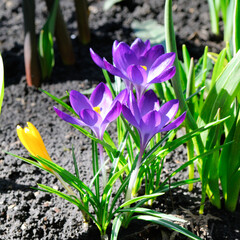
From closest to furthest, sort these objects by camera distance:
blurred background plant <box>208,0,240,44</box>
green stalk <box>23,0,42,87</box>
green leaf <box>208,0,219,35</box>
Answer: green stalk <box>23,0,42,87</box> < blurred background plant <box>208,0,240,44</box> < green leaf <box>208,0,219,35</box>

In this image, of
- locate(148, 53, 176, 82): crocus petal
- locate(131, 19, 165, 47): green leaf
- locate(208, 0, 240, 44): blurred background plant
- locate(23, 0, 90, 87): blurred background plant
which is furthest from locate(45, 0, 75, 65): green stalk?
locate(148, 53, 176, 82): crocus petal

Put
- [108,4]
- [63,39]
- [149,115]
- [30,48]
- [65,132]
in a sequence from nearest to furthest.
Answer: [149,115] → [65,132] → [30,48] → [63,39] → [108,4]

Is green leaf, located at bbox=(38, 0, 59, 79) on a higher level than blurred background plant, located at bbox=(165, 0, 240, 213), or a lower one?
higher

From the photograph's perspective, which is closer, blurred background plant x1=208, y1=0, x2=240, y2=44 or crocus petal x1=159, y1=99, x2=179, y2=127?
crocus petal x1=159, y1=99, x2=179, y2=127

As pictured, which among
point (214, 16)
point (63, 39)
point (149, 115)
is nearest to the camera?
point (149, 115)

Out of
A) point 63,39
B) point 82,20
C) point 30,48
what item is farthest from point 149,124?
point 82,20

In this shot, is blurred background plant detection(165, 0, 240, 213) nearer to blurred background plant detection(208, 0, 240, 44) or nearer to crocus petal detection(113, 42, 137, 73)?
crocus petal detection(113, 42, 137, 73)

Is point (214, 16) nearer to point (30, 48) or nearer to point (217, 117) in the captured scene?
point (30, 48)

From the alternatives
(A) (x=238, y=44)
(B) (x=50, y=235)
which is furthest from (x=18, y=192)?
(A) (x=238, y=44)
